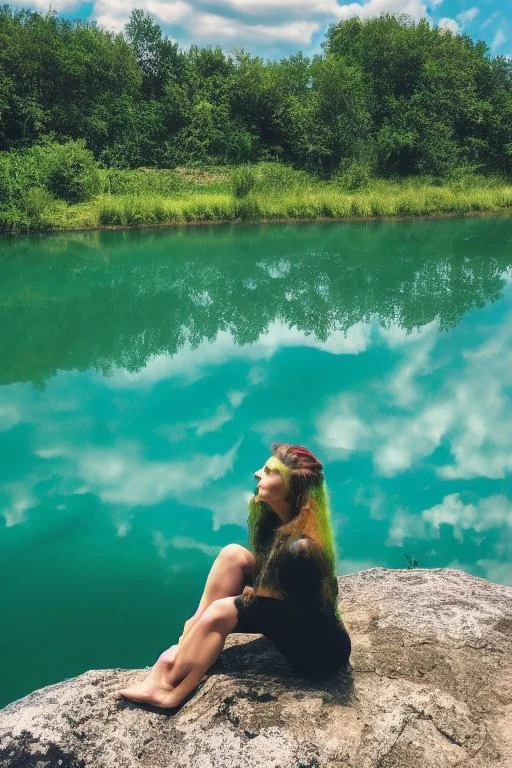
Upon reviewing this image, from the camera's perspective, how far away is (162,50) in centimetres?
2936

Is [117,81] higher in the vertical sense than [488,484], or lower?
higher

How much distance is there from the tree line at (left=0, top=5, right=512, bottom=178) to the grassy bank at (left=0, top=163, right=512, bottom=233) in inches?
60.8

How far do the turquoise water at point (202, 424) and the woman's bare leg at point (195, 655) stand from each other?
121 cm

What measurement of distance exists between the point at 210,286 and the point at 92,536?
8.65 m

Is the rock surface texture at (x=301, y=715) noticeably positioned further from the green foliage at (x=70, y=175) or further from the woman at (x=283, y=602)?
the green foliage at (x=70, y=175)

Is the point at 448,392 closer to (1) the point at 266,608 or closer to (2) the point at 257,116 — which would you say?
(1) the point at 266,608

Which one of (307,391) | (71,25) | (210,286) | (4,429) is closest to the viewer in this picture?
(4,429)

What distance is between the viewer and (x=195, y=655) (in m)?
2.45

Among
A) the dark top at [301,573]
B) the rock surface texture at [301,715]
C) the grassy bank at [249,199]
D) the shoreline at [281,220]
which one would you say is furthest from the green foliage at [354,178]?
the dark top at [301,573]

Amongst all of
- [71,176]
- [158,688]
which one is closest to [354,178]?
[71,176]

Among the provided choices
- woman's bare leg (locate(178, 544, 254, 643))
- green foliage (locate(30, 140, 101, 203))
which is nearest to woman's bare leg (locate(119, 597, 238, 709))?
woman's bare leg (locate(178, 544, 254, 643))

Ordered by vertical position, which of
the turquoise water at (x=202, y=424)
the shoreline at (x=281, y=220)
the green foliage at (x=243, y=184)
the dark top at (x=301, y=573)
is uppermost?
the green foliage at (x=243, y=184)

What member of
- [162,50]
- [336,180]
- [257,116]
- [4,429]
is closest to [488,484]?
[4,429]

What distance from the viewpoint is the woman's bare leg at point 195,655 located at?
8.01 ft
